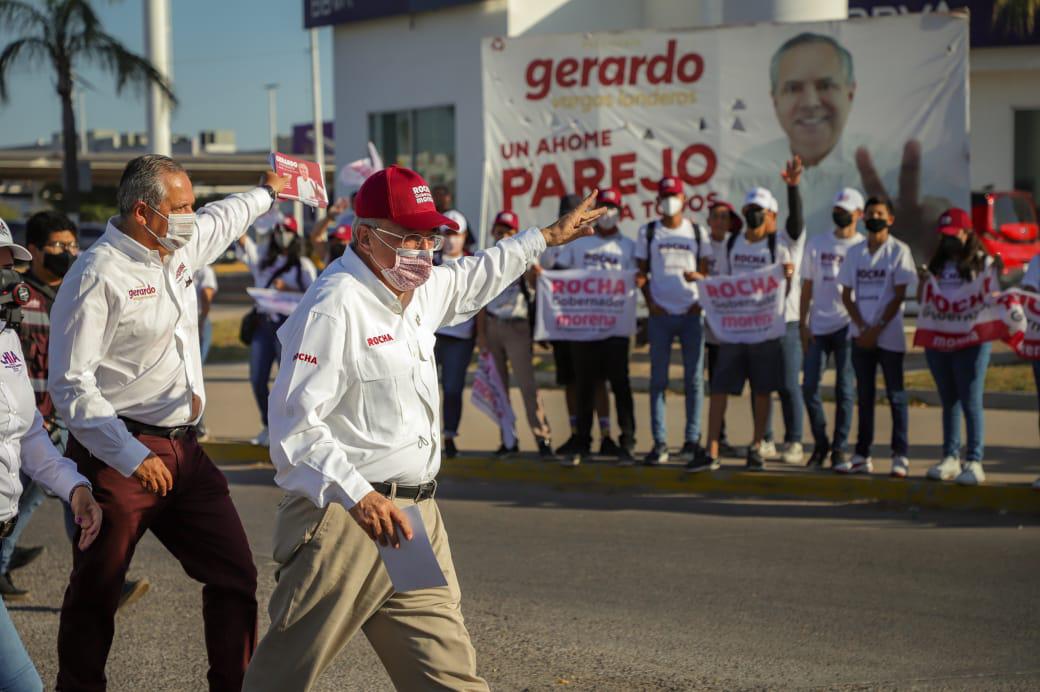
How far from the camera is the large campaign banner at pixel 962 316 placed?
9.44 m

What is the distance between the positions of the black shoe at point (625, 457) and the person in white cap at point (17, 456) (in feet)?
21.6

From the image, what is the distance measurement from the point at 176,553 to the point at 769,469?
613 cm

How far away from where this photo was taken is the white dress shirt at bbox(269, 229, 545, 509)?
12.4 feet

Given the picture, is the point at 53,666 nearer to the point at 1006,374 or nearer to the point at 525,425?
the point at 525,425

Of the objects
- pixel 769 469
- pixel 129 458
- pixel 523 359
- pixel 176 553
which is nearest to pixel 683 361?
pixel 769 469

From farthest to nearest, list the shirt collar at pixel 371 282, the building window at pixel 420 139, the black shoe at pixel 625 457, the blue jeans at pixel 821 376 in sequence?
the building window at pixel 420 139, the black shoe at pixel 625 457, the blue jeans at pixel 821 376, the shirt collar at pixel 371 282

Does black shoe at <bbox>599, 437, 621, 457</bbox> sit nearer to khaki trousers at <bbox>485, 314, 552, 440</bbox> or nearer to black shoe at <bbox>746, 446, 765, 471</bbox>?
khaki trousers at <bbox>485, 314, 552, 440</bbox>

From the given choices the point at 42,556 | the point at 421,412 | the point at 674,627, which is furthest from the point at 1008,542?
the point at 42,556

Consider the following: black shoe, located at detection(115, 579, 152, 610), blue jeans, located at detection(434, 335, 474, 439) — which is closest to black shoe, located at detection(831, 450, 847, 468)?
blue jeans, located at detection(434, 335, 474, 439)

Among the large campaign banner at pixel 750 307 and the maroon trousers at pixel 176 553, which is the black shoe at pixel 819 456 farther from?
the maroon trousers at pixel 176 553

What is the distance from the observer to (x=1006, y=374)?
49.7 ft

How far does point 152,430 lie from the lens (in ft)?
16.4

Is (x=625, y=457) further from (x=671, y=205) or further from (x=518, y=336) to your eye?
(x=671, y=205)

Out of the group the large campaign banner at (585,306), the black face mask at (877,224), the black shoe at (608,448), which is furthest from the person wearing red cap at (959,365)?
the black shoe at (608,448)
